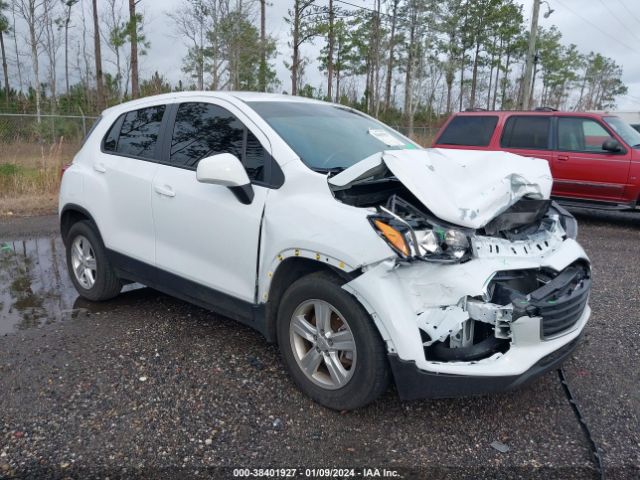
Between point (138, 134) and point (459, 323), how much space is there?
3.01 m

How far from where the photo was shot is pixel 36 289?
201 inches

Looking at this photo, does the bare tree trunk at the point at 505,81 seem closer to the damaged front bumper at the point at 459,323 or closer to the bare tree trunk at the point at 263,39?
the bare tree trunk at the point at 263,39

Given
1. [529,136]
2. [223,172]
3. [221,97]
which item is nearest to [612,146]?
[529,136]

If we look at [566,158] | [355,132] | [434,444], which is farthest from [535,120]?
[434,444]

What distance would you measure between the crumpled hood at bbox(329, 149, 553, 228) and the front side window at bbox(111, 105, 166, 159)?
6.10 feet

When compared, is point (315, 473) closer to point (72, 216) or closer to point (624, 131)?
point (72, 216)

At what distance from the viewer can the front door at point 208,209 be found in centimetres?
326

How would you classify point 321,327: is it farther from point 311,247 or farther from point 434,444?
point 434,444

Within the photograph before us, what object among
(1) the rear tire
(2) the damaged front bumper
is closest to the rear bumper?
(2) the damaged front bumper

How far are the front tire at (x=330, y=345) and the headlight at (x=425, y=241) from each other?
0.38 metres

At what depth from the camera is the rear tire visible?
14.7 feet

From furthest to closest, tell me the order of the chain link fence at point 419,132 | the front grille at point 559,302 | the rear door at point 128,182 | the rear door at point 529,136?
the chain link fence at point 419,132, the rear door at point 529,136, the rear door at point 128,182, the front grille at point 559,302

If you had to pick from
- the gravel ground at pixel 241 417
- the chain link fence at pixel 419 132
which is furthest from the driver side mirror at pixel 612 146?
the chain link fence at pixel 419 132

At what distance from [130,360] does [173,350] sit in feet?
0.97
